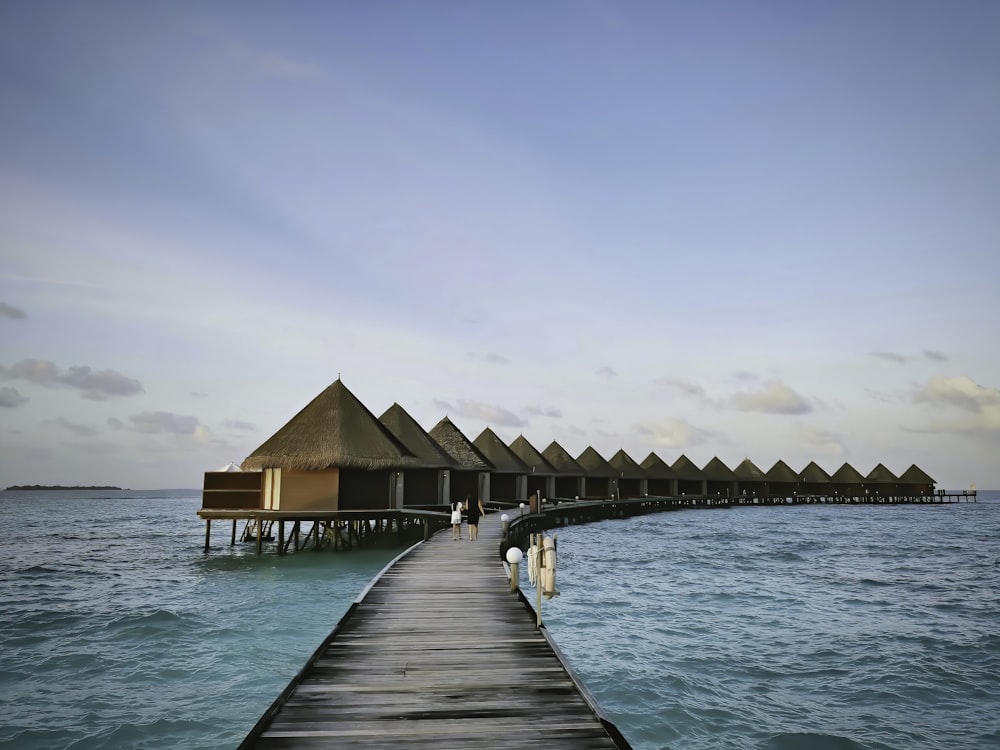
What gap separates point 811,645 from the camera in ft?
45.5

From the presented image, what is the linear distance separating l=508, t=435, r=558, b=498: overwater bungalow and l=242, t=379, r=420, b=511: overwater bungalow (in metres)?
21.7

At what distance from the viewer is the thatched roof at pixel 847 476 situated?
271ft

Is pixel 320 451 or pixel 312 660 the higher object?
pixel 320 451

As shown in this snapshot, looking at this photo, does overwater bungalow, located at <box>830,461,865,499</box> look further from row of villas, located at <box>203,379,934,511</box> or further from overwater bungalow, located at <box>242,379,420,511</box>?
overwater bungalow, located at <box>242,379,420,511</box>

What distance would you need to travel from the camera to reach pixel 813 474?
82.8 m

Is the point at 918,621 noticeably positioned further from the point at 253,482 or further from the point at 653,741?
the point at 253,482

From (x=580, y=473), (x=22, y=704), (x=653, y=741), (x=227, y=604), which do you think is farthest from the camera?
(x=580, y=473)

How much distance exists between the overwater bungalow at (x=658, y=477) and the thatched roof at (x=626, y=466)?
48.5 inches

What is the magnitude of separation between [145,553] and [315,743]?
3240 centimetres

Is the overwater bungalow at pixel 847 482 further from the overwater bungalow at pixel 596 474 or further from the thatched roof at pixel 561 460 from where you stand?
the thatched roof at pixel 561 460

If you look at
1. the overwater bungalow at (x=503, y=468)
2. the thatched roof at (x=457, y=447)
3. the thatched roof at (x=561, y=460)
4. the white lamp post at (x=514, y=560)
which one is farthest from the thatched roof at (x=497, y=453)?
the white lamp post at (x=514, y=560)

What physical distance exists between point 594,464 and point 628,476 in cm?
572

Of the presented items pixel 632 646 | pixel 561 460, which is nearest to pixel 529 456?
pixel 561 460

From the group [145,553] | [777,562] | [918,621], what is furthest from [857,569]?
[145,553]
